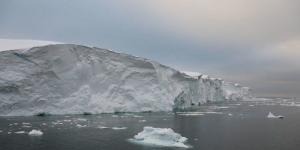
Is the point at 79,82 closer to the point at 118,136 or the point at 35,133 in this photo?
the point at 35,133

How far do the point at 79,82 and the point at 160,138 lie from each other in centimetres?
1413

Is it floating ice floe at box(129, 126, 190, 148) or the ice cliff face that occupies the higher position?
the ice cliff face

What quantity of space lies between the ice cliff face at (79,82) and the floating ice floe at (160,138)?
12.5 meters

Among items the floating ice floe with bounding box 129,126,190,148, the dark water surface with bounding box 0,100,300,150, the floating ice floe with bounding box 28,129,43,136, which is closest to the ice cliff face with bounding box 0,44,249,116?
the dark water surface with bounding box 0,100,300,150

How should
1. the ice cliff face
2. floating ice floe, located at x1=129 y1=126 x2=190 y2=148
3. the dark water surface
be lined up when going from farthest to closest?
the ice cliff face < floating ice floe, located at x1=129 y1=126 x2=190 y2=148 < the dark water surface

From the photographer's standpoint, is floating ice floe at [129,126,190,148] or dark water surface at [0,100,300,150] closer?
dark water surface at [0,100,300,150]

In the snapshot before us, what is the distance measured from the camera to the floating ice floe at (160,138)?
17.6 meters

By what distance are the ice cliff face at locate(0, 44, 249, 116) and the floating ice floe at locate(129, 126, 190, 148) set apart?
1248cm

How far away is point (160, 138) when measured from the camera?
18.0 m

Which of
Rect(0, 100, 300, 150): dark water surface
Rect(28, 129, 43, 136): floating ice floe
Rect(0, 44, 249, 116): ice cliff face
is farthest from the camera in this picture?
Rect(0, 44, 249, 116): ice cliff face

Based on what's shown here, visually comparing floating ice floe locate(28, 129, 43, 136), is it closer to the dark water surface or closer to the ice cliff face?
the dark water surface

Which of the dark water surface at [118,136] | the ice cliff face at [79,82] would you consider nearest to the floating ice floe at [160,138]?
the dark water surface at [118,136]

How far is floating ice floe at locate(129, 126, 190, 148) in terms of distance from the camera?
17562 millimetres

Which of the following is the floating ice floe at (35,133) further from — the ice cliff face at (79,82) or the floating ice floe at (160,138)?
the ice cliff face at (79,82)
